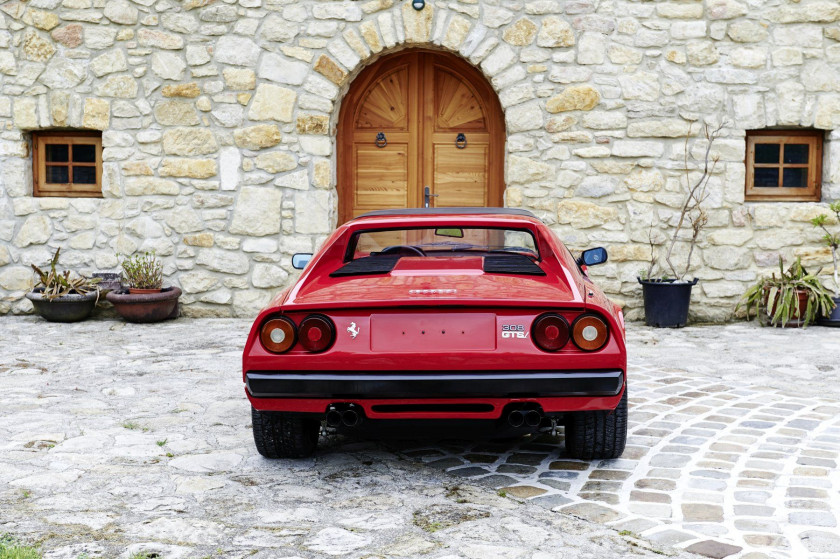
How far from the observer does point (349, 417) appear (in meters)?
3.19

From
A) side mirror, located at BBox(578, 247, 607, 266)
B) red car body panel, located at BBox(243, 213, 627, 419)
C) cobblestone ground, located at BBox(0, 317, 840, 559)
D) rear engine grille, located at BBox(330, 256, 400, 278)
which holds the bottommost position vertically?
cobblestone ground, located at BBox(0, 317, 840, 559)

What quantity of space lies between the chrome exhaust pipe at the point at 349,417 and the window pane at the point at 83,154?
6.39 m

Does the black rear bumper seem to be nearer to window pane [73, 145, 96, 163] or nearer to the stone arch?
the stone arch

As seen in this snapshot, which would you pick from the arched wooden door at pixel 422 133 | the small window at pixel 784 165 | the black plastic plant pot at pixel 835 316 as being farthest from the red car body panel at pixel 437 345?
the small window at pixel 784 165

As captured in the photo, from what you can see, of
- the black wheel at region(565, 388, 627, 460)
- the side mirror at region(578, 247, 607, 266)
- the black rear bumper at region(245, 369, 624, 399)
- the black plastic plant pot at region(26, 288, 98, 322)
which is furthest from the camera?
the black plastic plant pot at region(26, 288, 98, 322)

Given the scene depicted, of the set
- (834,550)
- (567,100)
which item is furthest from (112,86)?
(834,550)

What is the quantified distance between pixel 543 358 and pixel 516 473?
63cm

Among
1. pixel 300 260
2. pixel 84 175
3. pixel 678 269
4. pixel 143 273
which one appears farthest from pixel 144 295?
pixel 678 269

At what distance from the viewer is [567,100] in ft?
26.2

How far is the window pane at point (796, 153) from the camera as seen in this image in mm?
8258

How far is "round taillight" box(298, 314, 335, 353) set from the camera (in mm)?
3141

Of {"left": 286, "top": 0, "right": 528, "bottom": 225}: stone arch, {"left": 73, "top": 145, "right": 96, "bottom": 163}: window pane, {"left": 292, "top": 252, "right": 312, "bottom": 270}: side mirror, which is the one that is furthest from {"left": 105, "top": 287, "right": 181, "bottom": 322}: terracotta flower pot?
{"left": 292, "top": 252, "right": 312, "bottom": 270}: side mirror

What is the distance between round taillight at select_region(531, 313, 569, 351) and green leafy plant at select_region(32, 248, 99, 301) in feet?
20.3

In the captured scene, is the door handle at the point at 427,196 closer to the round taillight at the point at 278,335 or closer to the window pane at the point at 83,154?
the window pane at the point at 83,154
